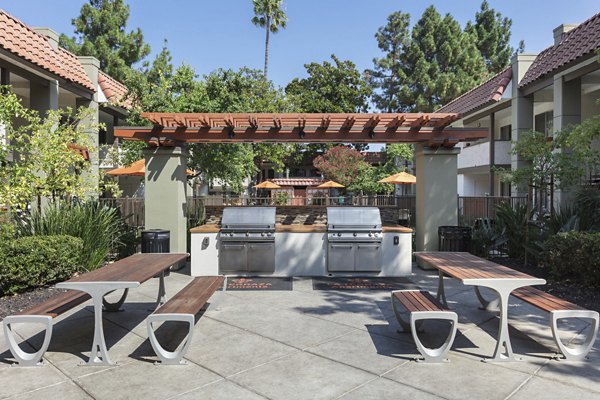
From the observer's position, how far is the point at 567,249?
24.7ft

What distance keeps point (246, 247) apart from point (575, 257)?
20.2 feet

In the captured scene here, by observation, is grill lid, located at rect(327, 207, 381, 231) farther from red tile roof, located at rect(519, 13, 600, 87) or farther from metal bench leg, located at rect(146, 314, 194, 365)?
red tile roof, located at rect(519, 13, 600, 87)

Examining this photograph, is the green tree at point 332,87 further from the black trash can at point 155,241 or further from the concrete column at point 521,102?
the black trash can at point 155,241

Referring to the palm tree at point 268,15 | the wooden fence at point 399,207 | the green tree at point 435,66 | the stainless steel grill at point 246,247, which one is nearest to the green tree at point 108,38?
the palm tree at point 268,15

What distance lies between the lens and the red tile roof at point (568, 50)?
11896 mm

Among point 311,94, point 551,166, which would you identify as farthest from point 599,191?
point 311,94

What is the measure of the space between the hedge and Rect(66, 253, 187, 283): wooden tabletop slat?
263 inches

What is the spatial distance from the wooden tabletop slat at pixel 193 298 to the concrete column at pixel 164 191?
4044 mm

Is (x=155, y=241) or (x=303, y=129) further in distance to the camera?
(x=303, y=129)

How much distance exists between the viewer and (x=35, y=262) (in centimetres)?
708

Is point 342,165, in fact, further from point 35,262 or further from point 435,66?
point 35,262

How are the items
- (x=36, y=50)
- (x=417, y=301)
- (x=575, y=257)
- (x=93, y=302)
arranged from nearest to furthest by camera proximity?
1. (x=93, y=302)
2. (x=417, y=301)
3. (x=575, y=257)
4. (x=36, y=50)

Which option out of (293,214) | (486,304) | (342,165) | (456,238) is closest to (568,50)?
(456,238)

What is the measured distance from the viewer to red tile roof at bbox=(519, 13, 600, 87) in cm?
1190
